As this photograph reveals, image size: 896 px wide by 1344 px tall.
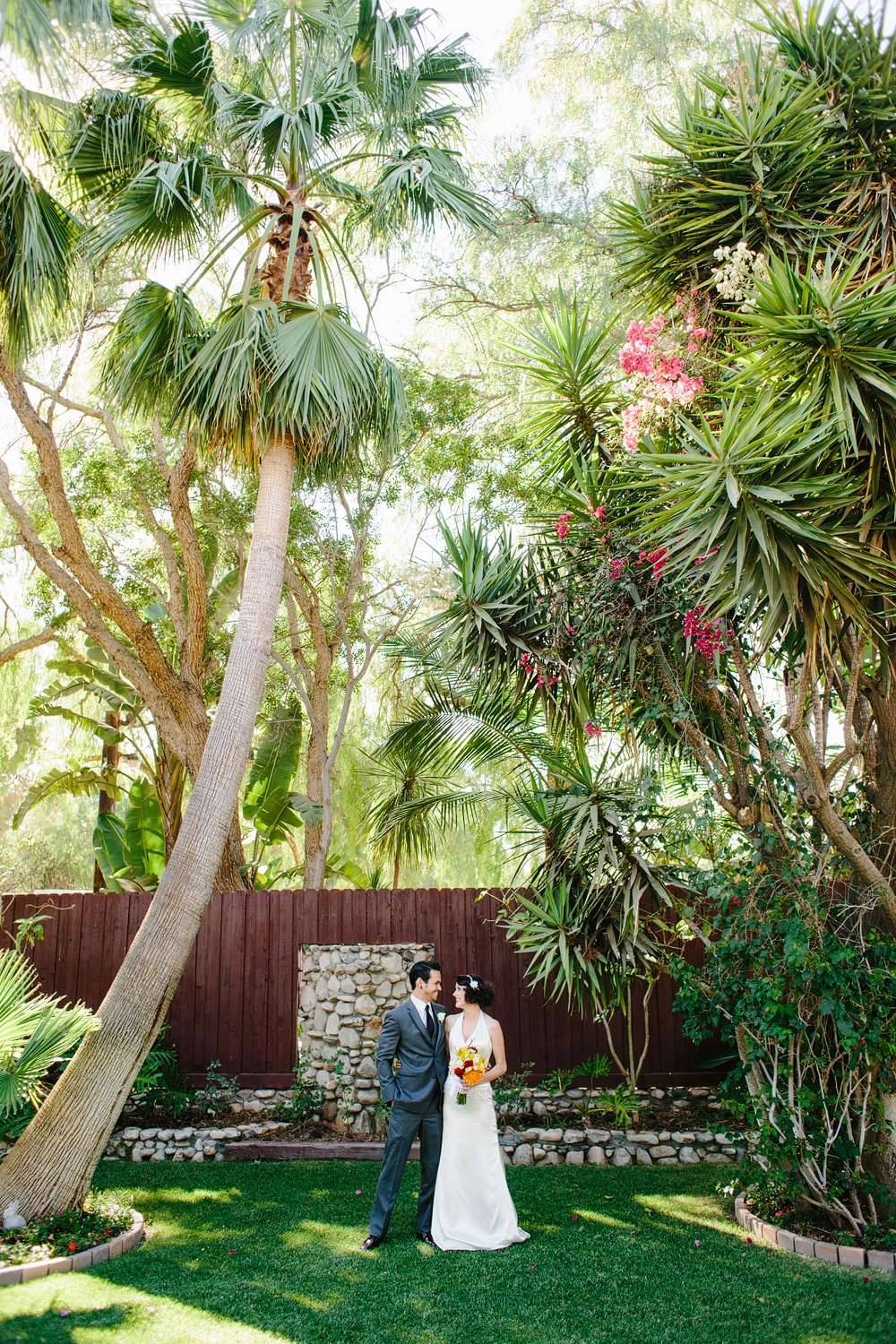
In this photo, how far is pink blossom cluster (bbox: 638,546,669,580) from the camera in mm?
5631

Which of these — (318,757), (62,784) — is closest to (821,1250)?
(318,757)

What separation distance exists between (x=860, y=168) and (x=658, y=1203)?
6933 mm

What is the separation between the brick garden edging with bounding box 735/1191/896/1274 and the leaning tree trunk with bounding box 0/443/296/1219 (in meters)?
3.91

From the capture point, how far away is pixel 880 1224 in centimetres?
517

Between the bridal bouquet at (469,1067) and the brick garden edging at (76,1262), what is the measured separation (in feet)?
6.89

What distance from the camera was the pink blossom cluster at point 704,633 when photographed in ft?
18.9

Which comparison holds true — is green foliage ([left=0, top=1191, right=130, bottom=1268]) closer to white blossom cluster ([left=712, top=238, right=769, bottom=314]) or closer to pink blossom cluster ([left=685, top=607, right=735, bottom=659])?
pink blossom cluster ([left=685, top=607, right=735, bottom=659])

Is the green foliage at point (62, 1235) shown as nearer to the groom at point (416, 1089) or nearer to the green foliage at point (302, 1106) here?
the groom at point (416, 1089)

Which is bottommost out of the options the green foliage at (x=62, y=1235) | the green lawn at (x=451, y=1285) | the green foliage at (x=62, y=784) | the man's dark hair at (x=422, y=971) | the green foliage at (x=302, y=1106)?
the green lawn at (x=451, y=1285)


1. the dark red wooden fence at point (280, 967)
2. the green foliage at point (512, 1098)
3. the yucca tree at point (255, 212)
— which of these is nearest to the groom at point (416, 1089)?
the yucca tree at point (255, 212)

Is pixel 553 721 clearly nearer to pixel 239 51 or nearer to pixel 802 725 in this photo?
pixel 802 725

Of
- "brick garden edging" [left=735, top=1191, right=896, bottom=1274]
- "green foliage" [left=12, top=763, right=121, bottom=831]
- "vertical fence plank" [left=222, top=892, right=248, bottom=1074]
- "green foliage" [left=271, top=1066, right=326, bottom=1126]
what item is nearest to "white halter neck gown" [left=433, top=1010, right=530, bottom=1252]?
"brick garden edging" [left=735, top=1191, right=896, bottom=1274]

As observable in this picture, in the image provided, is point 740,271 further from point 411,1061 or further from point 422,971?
point 411,1061

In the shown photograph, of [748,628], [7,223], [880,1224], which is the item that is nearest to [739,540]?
[748,628]
